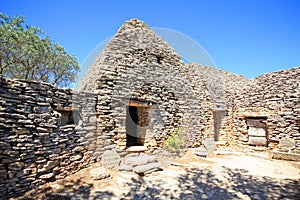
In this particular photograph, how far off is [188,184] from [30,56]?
1222cm

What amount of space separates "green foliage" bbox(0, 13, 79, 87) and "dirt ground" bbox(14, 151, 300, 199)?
30.7ft

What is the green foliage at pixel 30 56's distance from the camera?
9368 millimetres

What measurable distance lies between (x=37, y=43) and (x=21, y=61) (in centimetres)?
157

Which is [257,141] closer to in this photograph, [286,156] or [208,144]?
[286,156]

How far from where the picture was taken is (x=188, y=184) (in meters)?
4.33

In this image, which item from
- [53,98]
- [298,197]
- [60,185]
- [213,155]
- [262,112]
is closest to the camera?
[298,197]

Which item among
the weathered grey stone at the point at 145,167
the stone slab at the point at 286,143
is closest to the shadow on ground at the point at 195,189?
the weathered grey stone at the point at 145,167

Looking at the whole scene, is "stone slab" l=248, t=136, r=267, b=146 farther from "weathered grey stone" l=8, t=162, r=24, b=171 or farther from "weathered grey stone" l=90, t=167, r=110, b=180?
"weathered grey stone" l=8, t=162, r=24, b=171

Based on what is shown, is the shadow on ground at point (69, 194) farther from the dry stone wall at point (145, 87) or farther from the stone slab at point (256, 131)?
the stone slab at point (256, 131)

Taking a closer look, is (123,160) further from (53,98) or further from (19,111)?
(19,111)

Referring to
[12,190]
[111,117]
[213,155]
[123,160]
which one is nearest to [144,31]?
[111,117]

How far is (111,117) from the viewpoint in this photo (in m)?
5.74

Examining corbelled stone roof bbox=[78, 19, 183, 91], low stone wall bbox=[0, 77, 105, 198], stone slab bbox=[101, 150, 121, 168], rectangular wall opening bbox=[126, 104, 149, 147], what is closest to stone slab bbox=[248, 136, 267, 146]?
corbelled stone roof bbox=[78, 19, 183, 91]

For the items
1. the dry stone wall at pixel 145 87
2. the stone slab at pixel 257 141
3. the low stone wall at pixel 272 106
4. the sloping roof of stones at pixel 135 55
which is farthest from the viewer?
the stone slab at pixel 257 141
